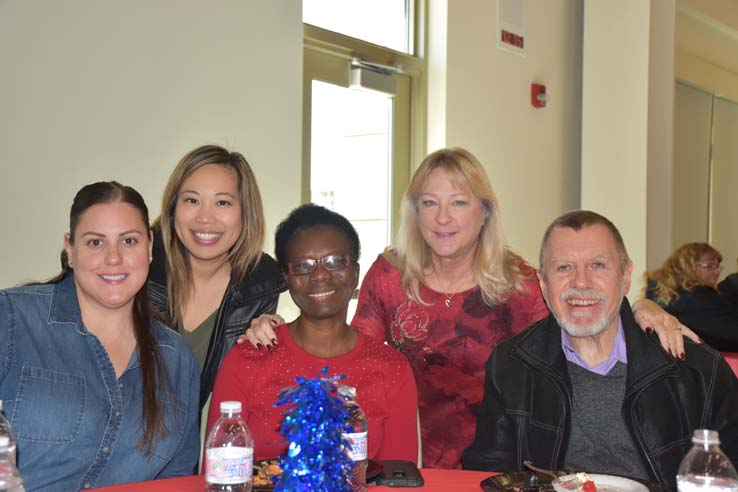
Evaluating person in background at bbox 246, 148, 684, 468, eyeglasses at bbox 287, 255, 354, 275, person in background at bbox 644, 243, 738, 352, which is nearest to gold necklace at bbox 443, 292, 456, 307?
person in background at bbox 246, 148, 684, 468

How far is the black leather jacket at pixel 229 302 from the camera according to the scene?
319cm

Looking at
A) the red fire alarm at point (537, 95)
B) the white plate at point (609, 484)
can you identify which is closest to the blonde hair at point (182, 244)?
the white plate at point (609, 484)

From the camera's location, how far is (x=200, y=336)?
323 cm

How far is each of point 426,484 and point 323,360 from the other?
1.91ft

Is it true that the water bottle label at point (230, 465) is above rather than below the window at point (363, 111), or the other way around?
below

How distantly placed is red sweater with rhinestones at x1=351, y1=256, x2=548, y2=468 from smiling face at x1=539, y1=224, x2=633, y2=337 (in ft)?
1.79

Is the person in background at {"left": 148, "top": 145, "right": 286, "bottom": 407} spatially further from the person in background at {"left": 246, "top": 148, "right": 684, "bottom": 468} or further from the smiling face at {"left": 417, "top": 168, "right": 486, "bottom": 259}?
the smiling face at {"left": 417, "top": 168, "right": 486, "bottom": 259}

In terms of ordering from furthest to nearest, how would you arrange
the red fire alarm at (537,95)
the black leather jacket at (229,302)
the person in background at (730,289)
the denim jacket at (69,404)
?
the red fire alarm at (537,95) → the person in background at (730,289) → the black leather jacket at (229,302) → the denim jacket at (69,404)

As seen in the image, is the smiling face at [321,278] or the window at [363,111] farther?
the window at [363,111]

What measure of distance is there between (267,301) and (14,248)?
46.7 inches

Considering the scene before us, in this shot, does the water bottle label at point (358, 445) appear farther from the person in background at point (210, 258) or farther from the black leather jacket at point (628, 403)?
the person in background at point (210, 258)

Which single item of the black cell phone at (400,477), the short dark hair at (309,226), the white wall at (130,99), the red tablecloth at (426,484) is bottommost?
the red tablecloth at (426,484)

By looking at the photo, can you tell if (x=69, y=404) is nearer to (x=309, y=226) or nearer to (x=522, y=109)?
(x=309, y=226)

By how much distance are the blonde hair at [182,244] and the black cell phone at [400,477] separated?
4.45 ft
